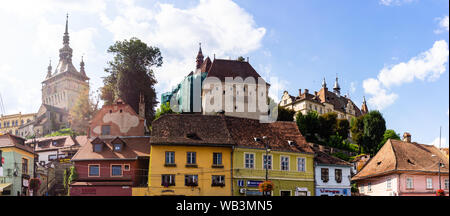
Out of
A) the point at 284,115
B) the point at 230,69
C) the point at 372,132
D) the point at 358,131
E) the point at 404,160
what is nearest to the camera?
the point at 404,160

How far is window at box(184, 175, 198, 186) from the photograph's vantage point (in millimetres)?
43844

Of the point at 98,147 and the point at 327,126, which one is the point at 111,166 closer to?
the point at 98,147

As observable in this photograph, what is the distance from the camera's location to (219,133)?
46719 millimetres

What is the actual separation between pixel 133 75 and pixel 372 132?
4188cm

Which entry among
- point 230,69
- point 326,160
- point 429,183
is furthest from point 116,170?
point 230,69

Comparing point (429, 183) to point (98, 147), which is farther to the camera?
point (429, 183)

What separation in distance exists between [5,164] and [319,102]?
8894 cm

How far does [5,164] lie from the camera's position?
165 ft

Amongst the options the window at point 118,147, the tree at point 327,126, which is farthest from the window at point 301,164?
the tree at point 327,126

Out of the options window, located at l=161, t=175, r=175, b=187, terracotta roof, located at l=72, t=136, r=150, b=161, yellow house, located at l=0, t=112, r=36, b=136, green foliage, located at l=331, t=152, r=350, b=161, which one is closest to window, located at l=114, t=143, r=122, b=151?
terracotta roof, located at l=72, t=136, r=150, b=161

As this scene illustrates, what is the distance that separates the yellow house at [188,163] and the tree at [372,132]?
46990 millimetres

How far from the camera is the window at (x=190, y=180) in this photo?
43.8m

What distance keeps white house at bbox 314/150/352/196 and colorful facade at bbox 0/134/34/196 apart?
2837cm
